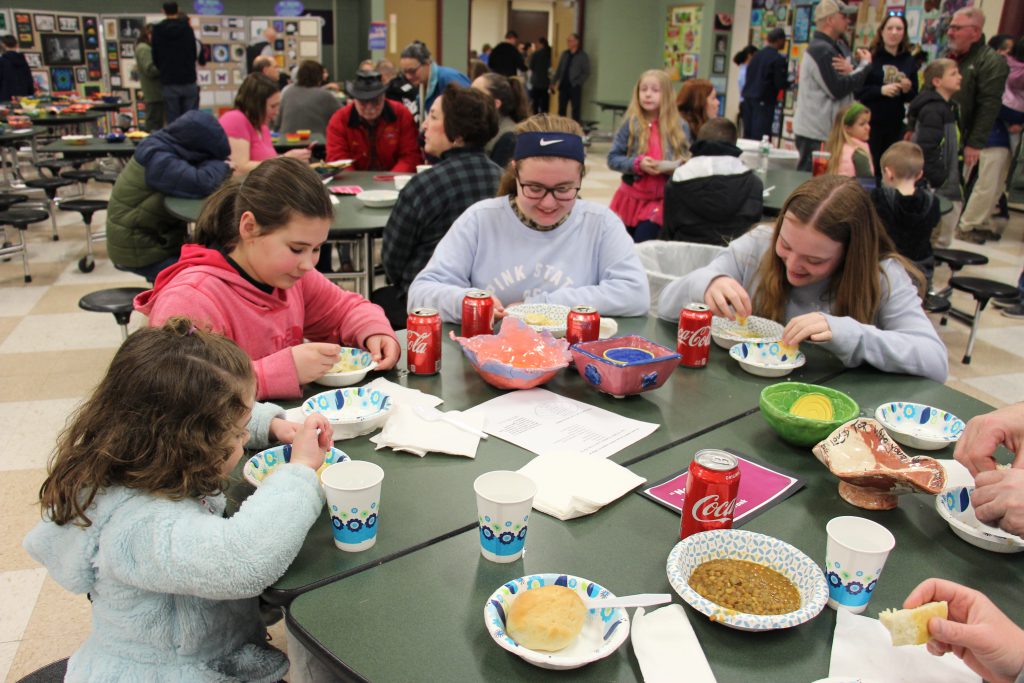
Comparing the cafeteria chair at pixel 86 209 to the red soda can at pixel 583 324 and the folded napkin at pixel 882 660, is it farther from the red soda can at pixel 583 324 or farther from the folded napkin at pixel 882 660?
the folded napkin at pixel 882 660

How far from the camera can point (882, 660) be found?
40.3 inches

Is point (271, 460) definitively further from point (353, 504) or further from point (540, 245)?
point (540, 245)

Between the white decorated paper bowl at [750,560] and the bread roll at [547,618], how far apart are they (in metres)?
0.17

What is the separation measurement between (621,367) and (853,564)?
0.75 metres

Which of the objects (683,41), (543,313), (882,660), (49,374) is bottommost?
(49,374)

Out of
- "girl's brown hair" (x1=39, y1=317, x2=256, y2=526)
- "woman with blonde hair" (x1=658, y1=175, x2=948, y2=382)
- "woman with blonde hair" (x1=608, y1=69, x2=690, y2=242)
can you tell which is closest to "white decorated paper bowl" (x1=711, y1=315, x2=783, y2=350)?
"woman with blonde hair" (x1=658, y1=175, x2=948, y2=382)

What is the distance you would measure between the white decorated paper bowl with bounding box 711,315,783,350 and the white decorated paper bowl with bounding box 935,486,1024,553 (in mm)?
813

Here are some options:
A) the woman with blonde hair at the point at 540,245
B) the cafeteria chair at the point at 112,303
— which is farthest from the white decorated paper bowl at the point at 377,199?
the woman with blonde hair at the point at 540,245

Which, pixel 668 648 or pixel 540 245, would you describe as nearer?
pixel 668 648

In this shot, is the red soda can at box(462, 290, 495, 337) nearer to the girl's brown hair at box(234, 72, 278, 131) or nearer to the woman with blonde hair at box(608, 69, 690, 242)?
the woman with blonde hair at box(608, 69, 690, 242)

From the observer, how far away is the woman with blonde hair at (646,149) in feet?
15.9

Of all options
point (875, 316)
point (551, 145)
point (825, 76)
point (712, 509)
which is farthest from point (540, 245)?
point (825, 76)

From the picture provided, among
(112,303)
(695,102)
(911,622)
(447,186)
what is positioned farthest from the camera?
(695,102)

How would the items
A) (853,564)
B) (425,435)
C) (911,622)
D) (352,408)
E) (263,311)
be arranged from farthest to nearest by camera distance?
(263,311) → (352,408) → (425,435) → (853,564) → (911,622)
